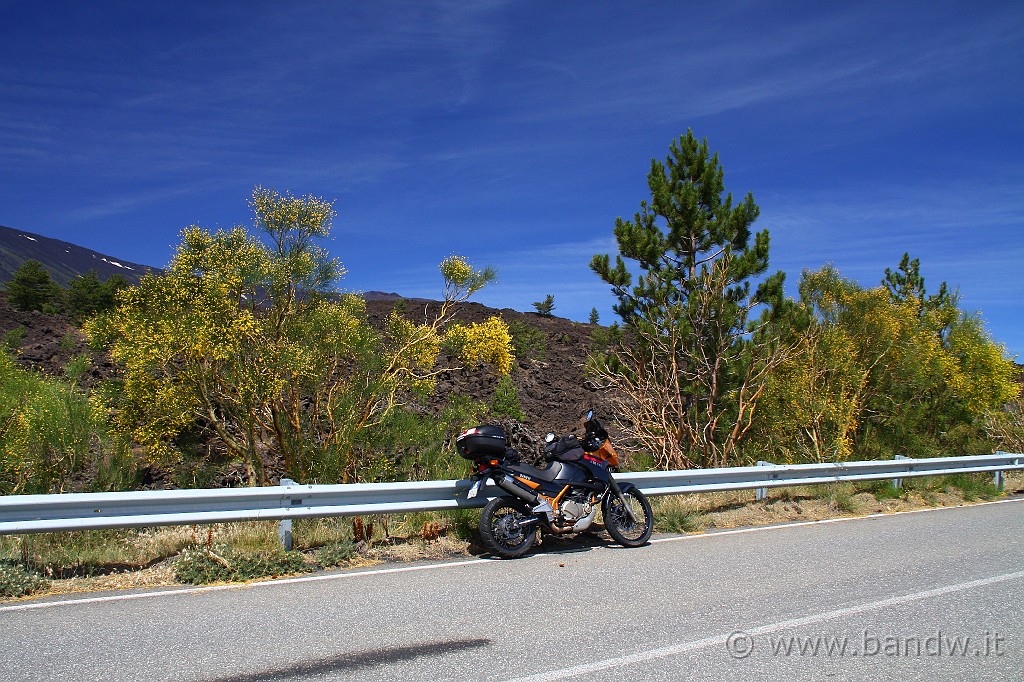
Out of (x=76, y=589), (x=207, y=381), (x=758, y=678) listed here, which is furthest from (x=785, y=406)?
(x=76, y=589)

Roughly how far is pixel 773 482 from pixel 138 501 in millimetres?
7881

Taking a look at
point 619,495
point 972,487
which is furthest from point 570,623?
point 972,487

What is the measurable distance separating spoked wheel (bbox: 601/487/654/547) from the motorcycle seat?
0.60 m

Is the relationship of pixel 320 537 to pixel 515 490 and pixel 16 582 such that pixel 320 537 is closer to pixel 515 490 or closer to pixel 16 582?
pixel 515 490

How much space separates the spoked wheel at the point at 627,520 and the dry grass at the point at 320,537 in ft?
3.00

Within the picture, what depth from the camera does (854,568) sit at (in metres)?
7.27

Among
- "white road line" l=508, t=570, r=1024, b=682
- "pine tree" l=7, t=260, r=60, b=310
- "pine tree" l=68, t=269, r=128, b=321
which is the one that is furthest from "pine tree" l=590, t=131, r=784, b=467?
"pine tree" l=7, t=260, r=60, b=310

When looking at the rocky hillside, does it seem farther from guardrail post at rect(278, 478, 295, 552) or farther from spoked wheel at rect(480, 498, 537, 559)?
guardrail post at rect(278, 478, 295, 552)

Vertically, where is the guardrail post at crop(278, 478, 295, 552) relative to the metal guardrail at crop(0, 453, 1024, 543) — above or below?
below

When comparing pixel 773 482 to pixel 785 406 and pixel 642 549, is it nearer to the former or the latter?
pixel 642 549

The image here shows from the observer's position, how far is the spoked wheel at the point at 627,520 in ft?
27.1

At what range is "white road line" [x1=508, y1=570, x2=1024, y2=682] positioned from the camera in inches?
178

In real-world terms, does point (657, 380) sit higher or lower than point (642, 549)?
higher

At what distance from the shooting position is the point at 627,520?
8438 mm
